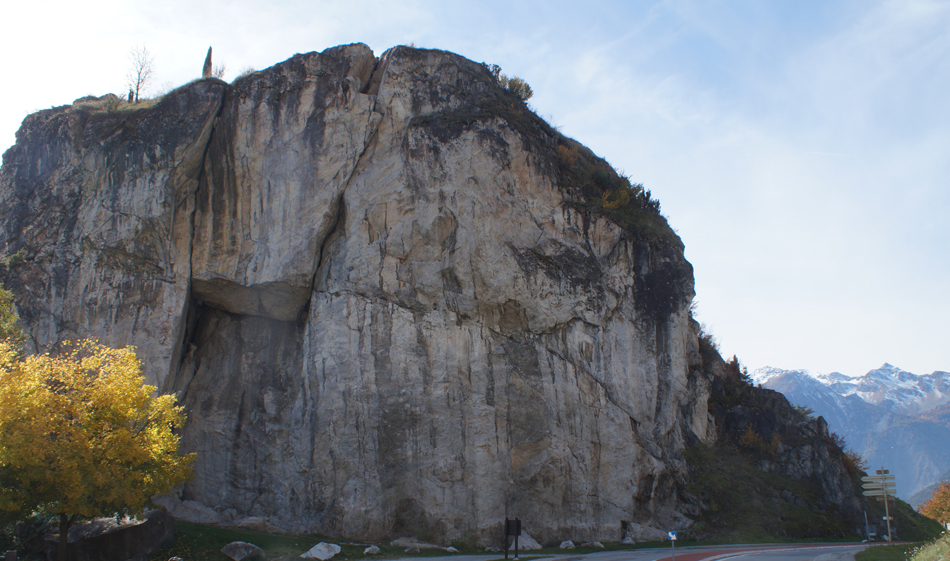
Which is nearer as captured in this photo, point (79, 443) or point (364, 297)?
point (79, 443)

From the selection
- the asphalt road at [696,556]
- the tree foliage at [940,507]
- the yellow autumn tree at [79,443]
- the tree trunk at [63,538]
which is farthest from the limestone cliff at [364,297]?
the tree foliage at [940,507]

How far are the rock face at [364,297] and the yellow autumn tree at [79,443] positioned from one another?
26.5ft

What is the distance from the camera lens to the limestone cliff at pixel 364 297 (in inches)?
990

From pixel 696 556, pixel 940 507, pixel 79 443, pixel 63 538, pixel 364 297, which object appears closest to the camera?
pixel 79 443

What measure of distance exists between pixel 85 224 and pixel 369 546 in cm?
1881

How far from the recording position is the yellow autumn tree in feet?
51.0

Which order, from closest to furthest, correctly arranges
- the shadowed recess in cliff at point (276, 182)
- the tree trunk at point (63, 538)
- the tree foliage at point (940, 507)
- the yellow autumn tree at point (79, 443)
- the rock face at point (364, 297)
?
the yellow autumn tree at point (79, 443) → the tree trunk at point (63, 538) → the rock face at point (364, 297) → the shadowed recess in cliff at point (276, 182) → the tree foliage at point (940, 507)

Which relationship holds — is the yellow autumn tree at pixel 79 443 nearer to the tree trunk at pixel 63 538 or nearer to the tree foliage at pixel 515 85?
the tree trunk at pixel 63 538

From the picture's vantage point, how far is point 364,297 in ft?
87.5

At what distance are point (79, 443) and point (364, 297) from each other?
12.4 metres

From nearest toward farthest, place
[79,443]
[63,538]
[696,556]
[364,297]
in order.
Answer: [79,443]
[63,538]
[696,556]
[364,297]

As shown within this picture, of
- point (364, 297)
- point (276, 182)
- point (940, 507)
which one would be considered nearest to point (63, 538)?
point (364, 297)

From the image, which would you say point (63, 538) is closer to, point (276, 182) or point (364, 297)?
point (364, 297)

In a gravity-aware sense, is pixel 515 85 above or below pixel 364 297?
above
